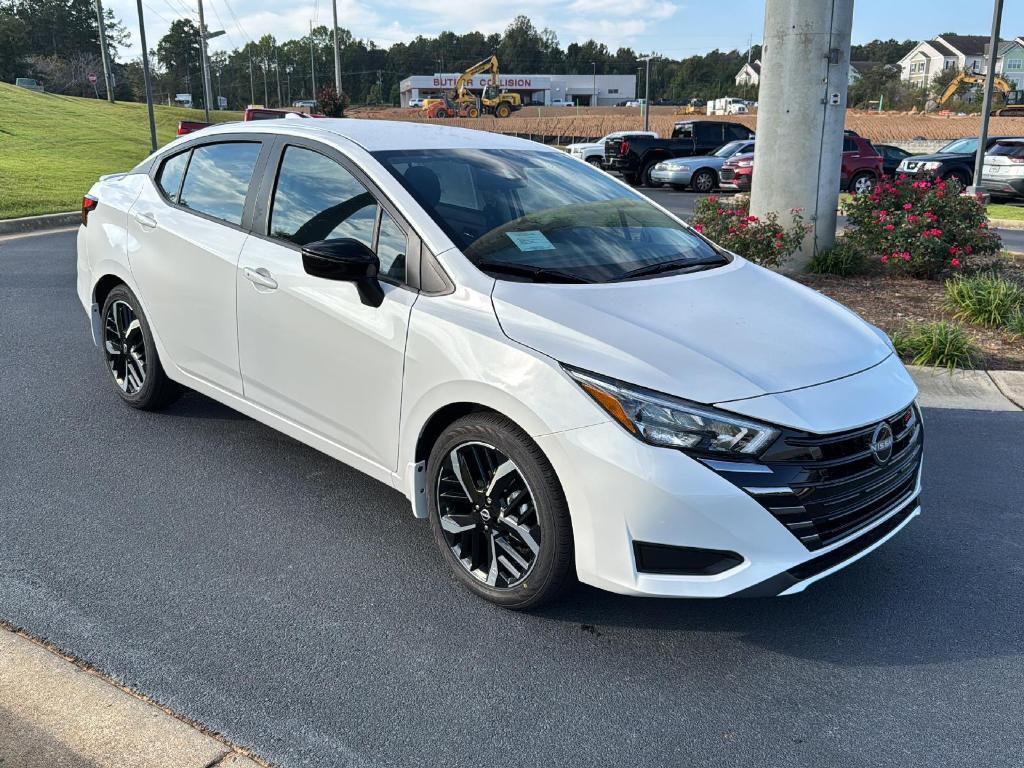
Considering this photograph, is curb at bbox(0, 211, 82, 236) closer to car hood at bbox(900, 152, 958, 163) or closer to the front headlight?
the front headlight

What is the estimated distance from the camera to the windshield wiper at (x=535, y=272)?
3.47 m

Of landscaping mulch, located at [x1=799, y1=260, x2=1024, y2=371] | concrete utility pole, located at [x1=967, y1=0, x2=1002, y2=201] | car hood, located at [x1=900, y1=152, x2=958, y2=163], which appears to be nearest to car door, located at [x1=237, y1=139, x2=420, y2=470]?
landscaping mulch, located at [x1=799, y1=260, x2=1024, y2=371]

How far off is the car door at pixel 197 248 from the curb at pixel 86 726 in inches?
71.1

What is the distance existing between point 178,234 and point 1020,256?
954 cm

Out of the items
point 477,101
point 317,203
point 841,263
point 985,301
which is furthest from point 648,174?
point 477,101

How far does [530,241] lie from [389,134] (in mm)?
1001

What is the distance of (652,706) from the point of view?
9.28ft

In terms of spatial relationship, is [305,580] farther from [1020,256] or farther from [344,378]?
[1020,256]

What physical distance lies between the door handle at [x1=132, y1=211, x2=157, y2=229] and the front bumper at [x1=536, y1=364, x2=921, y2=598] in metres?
2.97

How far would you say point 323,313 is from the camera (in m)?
3.76

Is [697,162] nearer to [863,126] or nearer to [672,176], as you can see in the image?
[672,176]

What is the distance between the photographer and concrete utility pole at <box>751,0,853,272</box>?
29.4ft

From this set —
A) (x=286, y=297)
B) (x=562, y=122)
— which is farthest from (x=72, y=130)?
(x=286, y=297)

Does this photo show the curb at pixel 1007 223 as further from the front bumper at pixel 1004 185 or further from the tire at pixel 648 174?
the tire at pixel 648 174
